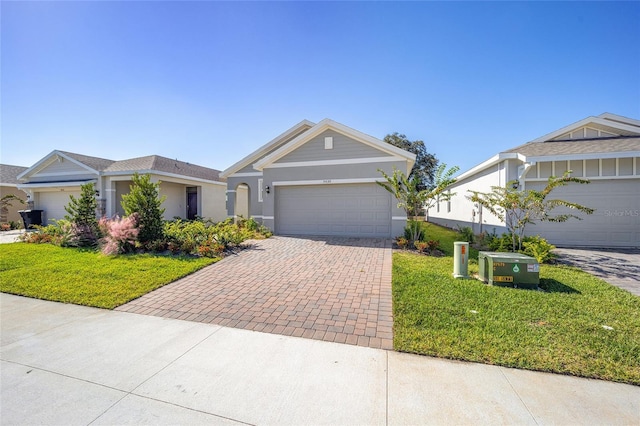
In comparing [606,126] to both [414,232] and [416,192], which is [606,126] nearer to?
[416,192]

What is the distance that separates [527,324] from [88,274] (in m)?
9.32

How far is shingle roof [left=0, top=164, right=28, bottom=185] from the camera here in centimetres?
1915

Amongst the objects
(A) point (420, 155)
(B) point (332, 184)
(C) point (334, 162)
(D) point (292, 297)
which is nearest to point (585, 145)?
(C) point (334, 162)

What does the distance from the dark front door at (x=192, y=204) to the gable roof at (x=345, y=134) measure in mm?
8570

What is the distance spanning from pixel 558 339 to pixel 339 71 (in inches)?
443

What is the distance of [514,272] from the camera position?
18.1 ft

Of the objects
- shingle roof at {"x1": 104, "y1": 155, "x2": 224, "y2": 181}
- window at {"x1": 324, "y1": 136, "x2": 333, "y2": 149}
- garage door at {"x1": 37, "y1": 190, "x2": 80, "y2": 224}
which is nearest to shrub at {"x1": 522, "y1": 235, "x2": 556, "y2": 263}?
window at {"x1": 324, "y1": 136, "x2": 333, "y2": 149}

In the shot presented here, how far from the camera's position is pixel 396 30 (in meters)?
9.15

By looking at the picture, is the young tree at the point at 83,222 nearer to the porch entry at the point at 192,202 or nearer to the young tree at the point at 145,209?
the young tree at the point at 145,209

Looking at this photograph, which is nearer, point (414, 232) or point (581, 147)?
point (414, 232)

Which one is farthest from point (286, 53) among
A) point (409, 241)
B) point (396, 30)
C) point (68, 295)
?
point (68, 295)

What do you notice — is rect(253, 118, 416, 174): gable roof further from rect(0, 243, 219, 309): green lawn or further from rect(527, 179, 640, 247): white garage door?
rect(0, 243, 219, 309): green lawn

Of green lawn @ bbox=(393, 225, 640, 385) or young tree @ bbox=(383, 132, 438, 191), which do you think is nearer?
green lawn @ bbox=(393, 225, 640, 385)

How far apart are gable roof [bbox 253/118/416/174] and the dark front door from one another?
8.57 m
